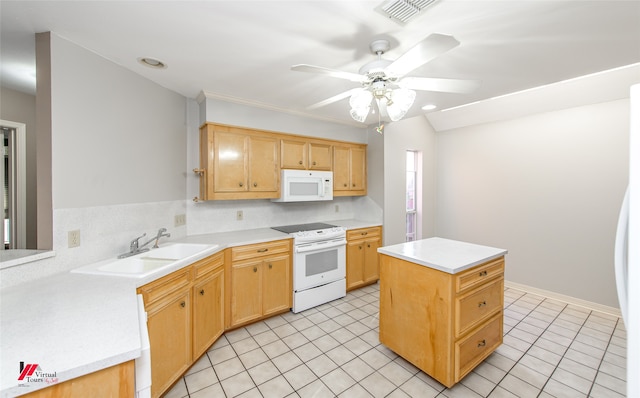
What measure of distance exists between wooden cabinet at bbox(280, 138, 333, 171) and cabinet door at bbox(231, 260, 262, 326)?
1.30 m

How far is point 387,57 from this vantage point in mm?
1885

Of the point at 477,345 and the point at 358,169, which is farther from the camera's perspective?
the point at 358,169

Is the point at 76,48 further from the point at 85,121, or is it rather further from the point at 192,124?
the point at 192,124

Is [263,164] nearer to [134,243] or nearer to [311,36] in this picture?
[134,243]

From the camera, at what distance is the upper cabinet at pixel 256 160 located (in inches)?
108

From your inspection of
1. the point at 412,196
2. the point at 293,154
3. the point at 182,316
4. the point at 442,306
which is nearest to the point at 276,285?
the point at 182,316

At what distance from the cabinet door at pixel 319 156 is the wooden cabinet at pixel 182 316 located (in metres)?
1.69

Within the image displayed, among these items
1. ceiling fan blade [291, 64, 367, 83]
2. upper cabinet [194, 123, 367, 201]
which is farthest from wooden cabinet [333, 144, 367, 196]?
ceiling fan blade [291, 64, 367, 83]

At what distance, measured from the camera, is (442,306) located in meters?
1.79

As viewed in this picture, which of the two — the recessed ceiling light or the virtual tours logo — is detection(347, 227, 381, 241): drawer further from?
the virtual tours logo

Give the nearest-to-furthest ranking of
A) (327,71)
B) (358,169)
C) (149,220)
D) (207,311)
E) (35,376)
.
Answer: (35,376) < (327,71) < (207,311) < (149,220) < (358,169)

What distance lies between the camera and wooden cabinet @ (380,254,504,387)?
177 centimetres

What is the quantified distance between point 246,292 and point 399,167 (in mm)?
2767

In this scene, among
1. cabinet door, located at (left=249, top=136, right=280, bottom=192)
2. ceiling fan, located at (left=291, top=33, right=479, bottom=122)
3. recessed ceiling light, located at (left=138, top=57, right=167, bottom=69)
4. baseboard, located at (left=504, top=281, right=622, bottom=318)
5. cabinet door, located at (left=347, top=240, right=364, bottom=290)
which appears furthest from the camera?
cabinet door, located at (left=347, top=240, right=364, bottom=290)
